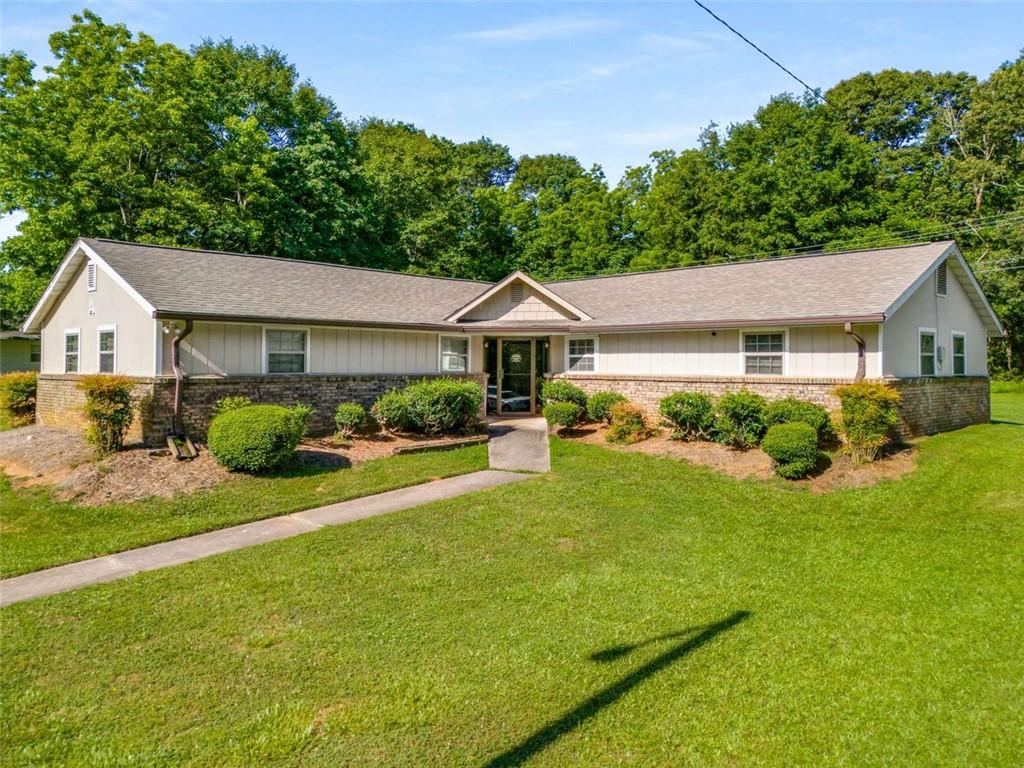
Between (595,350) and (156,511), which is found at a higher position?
(595,350)

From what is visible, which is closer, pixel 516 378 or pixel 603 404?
pixel 603 404

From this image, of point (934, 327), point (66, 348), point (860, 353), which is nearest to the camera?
point (860, 353)

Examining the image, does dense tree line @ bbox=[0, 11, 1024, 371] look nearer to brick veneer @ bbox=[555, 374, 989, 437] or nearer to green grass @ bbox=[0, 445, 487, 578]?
green grass @ bbox=[0, 445, 487, 578]

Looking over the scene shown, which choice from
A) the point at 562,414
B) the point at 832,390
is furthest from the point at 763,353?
the point at 562,414

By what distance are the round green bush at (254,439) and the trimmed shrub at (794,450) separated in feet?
28.9

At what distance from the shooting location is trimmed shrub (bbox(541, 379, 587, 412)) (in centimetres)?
1683

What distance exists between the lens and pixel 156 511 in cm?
927

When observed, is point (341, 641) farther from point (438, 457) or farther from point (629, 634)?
point (438, 457)

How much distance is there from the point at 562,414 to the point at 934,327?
9.55 m

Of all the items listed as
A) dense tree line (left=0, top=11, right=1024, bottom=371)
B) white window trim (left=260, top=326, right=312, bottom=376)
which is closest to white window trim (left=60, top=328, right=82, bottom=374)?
white window trim (left=260, top=326, right=312, bottom=376)

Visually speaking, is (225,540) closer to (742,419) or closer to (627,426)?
(627,426)

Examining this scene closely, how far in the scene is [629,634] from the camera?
552 centimetres

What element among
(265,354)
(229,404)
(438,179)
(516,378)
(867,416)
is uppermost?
(438,179)

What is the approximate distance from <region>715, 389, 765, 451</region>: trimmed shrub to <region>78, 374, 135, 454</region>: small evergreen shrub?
38.7 feet
